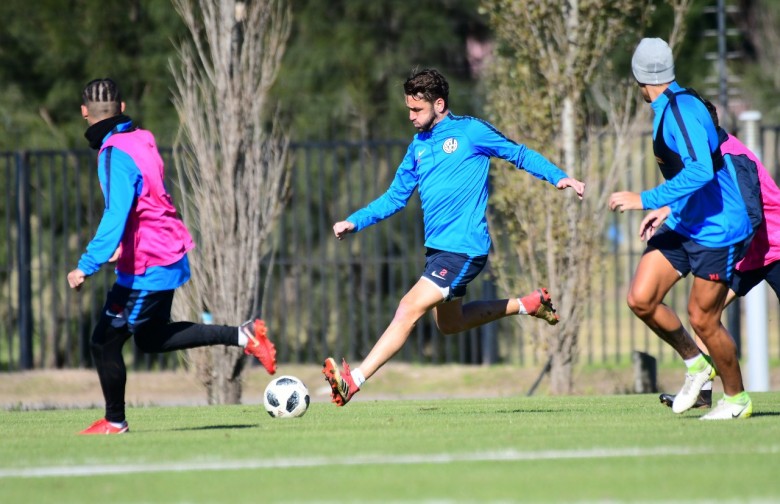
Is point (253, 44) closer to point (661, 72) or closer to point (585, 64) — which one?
point (585, 64)

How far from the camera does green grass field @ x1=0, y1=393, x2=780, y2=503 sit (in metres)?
5.05

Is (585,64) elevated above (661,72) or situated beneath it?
elevated above

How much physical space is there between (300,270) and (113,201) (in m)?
9.54

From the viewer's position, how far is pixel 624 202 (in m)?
6.96

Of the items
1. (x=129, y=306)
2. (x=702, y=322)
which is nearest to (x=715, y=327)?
(x=702, y=322)

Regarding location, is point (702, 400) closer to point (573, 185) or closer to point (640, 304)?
point (640, 304)

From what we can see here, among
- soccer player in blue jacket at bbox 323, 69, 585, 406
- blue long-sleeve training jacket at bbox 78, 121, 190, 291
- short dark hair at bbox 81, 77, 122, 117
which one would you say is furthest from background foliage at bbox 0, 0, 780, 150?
blue long-sleeve training jacket at bbox 78, 121, 190, 291

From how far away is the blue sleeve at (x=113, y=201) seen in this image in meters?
7.10

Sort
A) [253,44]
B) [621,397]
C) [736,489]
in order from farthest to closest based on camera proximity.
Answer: [253,44] < [621,397] < [736,489]

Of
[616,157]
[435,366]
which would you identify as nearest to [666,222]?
[616,157]

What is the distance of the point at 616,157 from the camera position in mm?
12422

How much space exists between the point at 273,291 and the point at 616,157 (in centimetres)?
615

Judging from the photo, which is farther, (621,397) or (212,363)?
(212,363)

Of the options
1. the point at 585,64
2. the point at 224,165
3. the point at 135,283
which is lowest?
the point at 135,283
